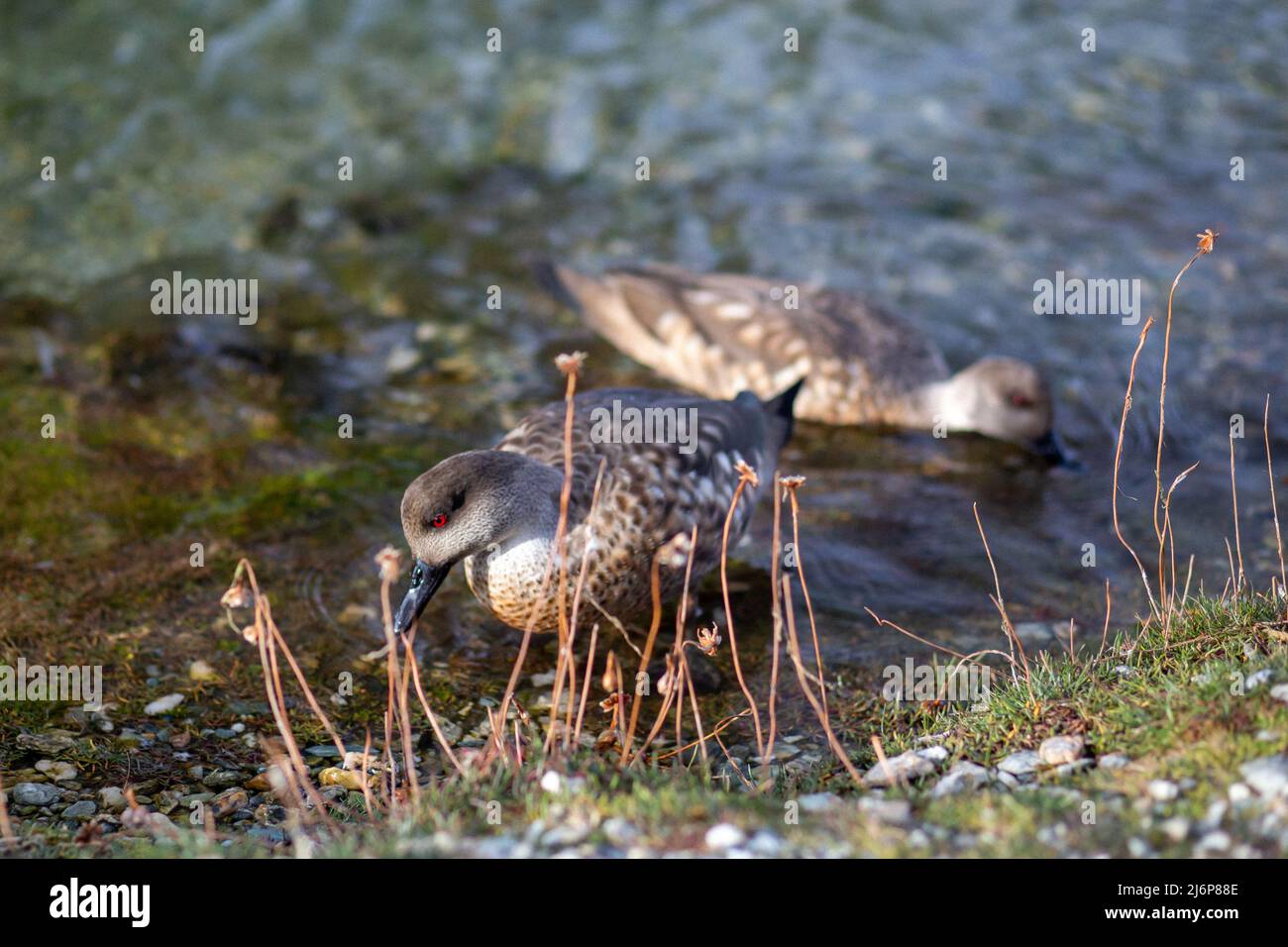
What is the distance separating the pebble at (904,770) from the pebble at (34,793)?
3.16m

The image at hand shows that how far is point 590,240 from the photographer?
10414 mm

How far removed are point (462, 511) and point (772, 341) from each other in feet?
12.5

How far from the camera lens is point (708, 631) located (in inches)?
186

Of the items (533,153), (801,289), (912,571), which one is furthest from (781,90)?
(912,571)

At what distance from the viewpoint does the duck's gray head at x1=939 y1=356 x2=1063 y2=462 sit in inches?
330

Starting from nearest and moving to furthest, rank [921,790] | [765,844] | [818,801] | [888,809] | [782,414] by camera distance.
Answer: [765,844] → [888,809] → [818,801] → [921,790] → [782,414]

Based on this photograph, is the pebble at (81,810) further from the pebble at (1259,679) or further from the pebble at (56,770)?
the pebble at (1259,679)

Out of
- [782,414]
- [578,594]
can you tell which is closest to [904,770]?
[578,594]

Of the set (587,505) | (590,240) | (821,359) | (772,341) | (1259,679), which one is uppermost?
(590,240)

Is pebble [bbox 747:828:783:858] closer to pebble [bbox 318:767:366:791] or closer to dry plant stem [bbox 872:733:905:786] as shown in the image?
dry plant stem [bbox 872:733:905:786]

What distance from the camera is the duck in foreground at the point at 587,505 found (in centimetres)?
543

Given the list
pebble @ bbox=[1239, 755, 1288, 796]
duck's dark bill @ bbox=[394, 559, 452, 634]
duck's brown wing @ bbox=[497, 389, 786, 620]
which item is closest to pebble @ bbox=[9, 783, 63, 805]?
duck's dark bill @ bbox=[394, 559, 452, 634]

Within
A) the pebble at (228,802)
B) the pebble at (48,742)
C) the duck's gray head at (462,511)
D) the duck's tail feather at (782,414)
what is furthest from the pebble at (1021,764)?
the pebble at (48,742)

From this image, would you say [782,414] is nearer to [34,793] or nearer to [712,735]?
[712,735]
